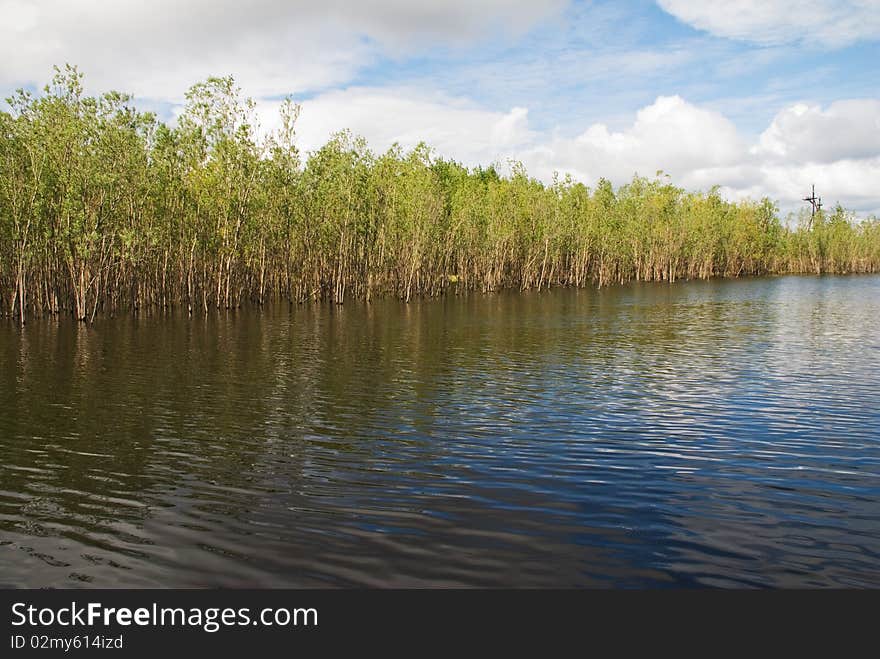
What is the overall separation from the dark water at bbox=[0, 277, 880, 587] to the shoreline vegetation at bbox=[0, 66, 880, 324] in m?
16.0

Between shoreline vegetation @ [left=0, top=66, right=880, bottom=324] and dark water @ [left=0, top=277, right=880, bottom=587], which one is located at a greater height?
shoreline vegetation @ [left=0, top=66, right=880, bottom=324]

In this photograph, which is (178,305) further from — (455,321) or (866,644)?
(866,644)

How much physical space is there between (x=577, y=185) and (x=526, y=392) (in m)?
83.2

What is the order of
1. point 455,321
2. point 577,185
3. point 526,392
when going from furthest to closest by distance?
point 577,185 → point 455,321 → point 526,392

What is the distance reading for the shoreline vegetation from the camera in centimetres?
4153

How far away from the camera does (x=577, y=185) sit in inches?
3920

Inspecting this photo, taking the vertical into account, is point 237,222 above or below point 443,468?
above

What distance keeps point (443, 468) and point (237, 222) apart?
44.8 m

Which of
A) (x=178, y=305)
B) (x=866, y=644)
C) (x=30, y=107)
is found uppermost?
(x=30, y=107)

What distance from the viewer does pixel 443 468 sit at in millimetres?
13625

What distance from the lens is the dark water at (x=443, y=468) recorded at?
364 inches

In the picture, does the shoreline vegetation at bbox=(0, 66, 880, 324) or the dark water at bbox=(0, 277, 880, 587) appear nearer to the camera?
the dark water at bbox=(0, 277, 880, 587)

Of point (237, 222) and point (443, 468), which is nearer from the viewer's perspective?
point (443, 468)

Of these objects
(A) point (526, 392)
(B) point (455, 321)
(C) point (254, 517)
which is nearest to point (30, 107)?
(B) point (455, 321)
